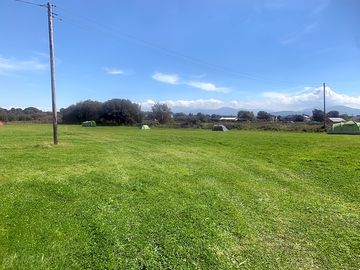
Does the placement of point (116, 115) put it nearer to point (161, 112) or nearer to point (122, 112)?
point (122, 112)

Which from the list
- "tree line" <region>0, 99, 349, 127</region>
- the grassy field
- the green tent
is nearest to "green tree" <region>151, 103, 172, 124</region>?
"tree line" <region>0, 99, 349, 127</region>

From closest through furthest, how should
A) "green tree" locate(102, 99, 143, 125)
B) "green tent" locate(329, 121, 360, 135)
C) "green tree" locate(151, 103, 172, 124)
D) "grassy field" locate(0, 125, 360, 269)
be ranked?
1. "grassy field" locate(0, 125, 360, 269)
2. "green tent" locate(329, 121, 360, 135)
3. "green tree" locate(102, 99, 143, 125)
4. "green tree" locate(151, 103, 172, 124)

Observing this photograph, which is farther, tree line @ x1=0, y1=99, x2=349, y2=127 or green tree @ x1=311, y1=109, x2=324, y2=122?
green tree @ x1=311, y1=109, x2=324, y2=122

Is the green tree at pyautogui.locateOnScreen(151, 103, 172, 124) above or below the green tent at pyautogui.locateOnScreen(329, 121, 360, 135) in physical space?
above

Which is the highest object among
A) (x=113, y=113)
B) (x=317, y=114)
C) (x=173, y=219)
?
(x=113, y=113)

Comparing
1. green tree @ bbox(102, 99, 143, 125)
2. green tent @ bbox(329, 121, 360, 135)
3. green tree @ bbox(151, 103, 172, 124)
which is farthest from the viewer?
green tree @ bbox(151, 103, 172, 124)

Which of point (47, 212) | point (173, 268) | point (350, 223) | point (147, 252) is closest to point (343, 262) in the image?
point (350, 223)

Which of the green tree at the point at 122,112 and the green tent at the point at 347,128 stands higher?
the green tree at the point at 122,112

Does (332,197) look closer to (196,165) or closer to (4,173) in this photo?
(196,165)

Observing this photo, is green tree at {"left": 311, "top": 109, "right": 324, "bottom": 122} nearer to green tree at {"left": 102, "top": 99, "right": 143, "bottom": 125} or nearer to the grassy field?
green tree at {"left": 102, "top": 99, "right": 143, "bottom": 125}

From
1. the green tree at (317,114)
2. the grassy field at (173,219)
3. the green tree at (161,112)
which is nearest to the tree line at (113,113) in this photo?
the green tree at (161,112)

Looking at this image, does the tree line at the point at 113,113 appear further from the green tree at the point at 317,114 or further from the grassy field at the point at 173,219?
the grassy field at the point at 173,219

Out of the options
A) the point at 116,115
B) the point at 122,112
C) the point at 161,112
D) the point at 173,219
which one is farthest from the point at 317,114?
the point at 173,219

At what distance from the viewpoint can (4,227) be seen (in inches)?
201
